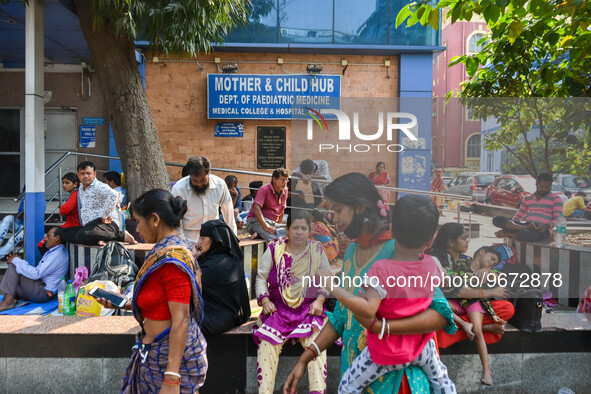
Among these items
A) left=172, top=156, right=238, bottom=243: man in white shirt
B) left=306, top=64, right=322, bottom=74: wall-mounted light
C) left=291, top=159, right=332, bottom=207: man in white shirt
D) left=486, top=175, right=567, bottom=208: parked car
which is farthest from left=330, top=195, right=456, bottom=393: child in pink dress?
left=306, top=64, right=322, bottom=74: wall-mounted light

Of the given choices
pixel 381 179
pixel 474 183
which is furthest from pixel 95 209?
pixel 474 183

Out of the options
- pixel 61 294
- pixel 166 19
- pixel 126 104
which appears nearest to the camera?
pixel 61 294

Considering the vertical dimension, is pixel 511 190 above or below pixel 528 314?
above

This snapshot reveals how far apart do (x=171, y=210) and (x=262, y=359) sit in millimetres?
1636

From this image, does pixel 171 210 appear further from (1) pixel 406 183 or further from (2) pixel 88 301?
(2) pixel 88 301

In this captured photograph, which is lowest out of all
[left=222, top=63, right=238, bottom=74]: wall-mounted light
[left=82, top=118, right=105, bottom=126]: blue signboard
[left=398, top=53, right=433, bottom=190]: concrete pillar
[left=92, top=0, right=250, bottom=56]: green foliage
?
[left=398, top=53, right=433, bottom=190]: concrete pillar

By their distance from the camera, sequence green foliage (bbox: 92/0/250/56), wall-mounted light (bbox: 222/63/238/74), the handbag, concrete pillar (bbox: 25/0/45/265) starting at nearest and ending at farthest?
the handbag → green foliage (bbox: 92/0/250/56) → concrete pillar (bbox: 25/0/45/265) → wall-mounted light (bbox: 222/63/238/74)

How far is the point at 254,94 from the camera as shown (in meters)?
11.9

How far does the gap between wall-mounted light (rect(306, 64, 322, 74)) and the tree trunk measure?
5.75m

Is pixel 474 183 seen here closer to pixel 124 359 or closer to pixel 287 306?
pixel 287 306

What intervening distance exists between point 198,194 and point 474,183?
3.38m

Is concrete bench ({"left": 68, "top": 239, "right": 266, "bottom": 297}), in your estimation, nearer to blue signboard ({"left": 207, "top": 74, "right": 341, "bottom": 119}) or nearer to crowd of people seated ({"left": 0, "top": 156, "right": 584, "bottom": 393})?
crowd of people seated ({"left": 0, "top": 156, "right": 584, "bottom": 393})

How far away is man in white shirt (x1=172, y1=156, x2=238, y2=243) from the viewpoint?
5.46 m

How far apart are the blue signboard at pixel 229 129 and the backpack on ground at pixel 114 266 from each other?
21.7 feet
